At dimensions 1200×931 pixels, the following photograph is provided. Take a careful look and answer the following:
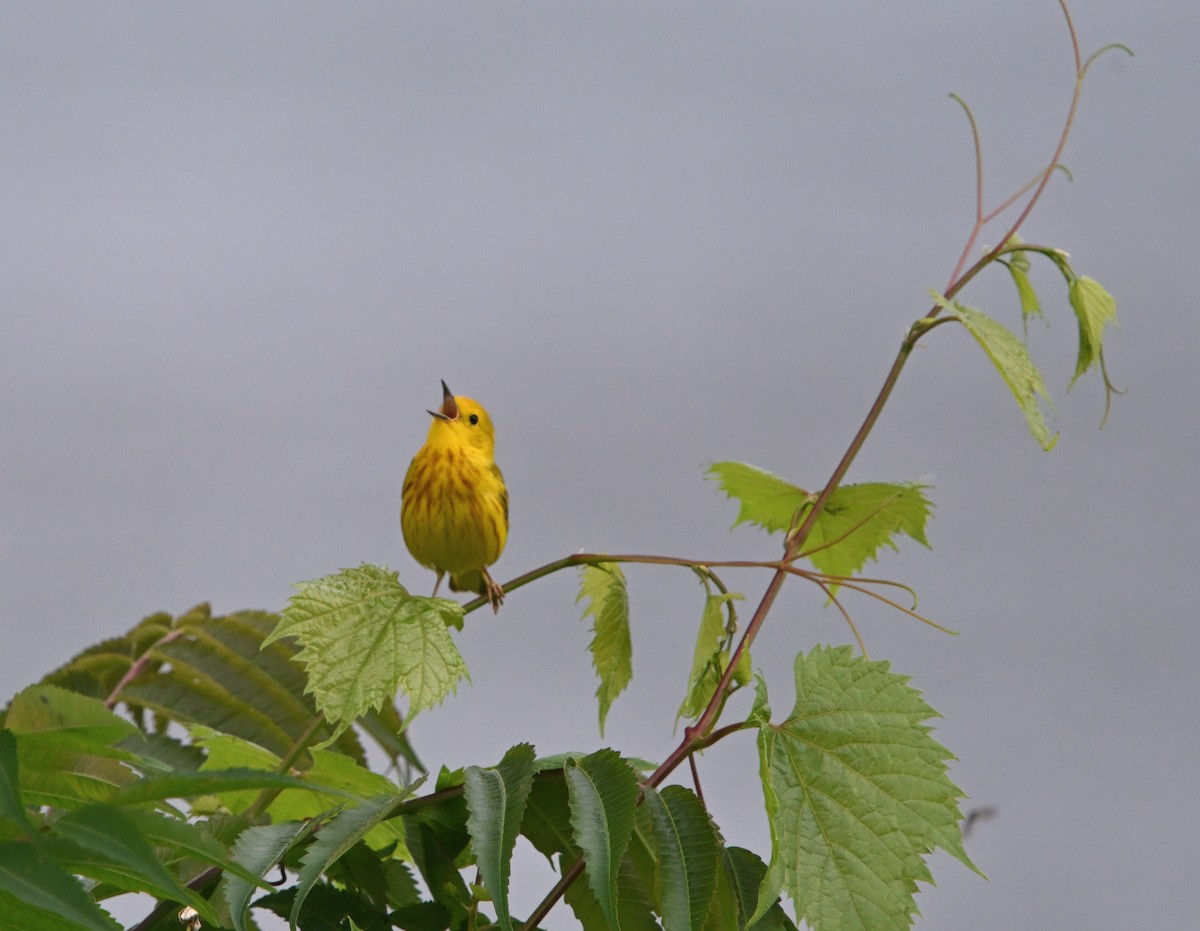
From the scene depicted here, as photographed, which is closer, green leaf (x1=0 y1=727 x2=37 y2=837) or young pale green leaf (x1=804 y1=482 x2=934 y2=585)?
green leaf (x1=0 y1=727 x2=37 y2=837)

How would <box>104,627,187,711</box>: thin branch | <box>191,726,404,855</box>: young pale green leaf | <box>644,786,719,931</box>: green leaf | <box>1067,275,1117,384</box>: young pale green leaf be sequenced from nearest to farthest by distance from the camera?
<box>644,786,719,931</box>: green leaf < <box>191,726,404,855</box>: young pale green leaf < <box>1067,275,1117,384</box>: young pale green leaf < <box>104,627,187,711</box>: thin branch

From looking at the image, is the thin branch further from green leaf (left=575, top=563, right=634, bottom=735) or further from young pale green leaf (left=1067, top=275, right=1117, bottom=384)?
young pale green leaf (left=1067, top=275, right=1117, bottom=384)

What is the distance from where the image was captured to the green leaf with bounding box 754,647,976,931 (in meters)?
1.15

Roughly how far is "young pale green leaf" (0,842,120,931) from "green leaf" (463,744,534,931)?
0.92 ft

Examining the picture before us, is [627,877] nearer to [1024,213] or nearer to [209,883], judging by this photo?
[209,883]

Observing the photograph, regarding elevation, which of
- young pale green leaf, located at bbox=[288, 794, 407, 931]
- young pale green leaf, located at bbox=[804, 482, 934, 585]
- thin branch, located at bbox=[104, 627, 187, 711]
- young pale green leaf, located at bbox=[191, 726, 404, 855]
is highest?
thin branch, located at bbox=[104, 627, 187, 711]

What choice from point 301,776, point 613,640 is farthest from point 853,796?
point 301,776

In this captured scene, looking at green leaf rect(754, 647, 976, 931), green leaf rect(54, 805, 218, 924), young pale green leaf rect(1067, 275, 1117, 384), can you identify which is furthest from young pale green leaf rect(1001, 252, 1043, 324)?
green leaf rect(54, 805, 218, 924)

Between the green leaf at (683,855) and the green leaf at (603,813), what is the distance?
0.18 ft

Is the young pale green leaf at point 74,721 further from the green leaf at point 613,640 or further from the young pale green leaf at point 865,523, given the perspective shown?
the young pale green leaf at point 865,523

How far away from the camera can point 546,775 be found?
1.27m

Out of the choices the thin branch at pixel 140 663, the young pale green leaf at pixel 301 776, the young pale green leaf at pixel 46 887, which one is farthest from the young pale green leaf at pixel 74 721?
the thin branch at pixel 140 663

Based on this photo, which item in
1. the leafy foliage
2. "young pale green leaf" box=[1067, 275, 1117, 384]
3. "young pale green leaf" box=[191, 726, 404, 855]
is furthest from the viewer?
"young pale green leaf" box=[1067, 275, 1117, 384]

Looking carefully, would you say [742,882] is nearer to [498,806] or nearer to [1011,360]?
[498,806]
